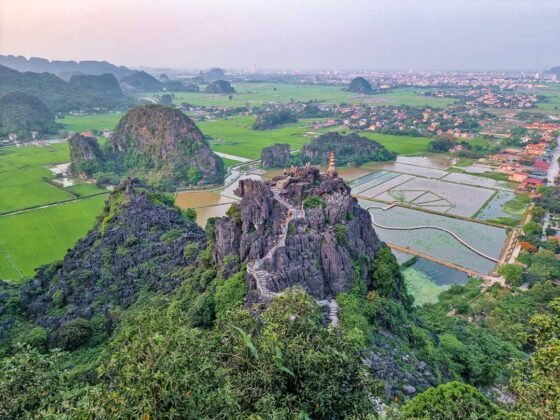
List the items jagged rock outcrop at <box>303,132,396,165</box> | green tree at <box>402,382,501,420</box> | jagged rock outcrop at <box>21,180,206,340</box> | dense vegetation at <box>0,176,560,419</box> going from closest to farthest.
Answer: dense vegetation at <box>0,176,560,419</box>, green tree at <box>402,382,501,420</box>, jagged rock outcrop at <box>21,180,206,340</box>, jagged rock outcrop at <box>303,132,396,165</box>

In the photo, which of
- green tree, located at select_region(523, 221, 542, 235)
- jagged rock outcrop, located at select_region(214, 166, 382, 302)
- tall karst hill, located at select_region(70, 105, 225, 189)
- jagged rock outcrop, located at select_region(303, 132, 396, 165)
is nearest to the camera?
jagged rock outcrop, located at select_region(214, 166, 382, 302)

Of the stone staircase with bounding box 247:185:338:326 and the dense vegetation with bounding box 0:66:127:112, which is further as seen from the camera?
the dense vegetation with bounding box 0:66:127:112

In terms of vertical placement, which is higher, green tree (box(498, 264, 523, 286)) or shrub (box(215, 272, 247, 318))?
shrub (box(215, 272, 247, 318))

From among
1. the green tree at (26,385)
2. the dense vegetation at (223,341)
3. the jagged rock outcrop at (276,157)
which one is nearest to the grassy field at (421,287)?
the dense vegetation at (223,341)

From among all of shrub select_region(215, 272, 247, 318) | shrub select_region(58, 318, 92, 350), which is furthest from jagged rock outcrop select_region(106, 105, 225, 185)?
shrub select_region(215, 272, 247, 318)

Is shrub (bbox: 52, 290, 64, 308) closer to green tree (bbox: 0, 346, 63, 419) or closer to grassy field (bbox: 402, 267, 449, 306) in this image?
green tree (bbox: 0, 346, 63, 419)

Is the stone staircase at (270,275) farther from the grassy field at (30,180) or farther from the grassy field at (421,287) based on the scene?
the grassy field at (30,180)

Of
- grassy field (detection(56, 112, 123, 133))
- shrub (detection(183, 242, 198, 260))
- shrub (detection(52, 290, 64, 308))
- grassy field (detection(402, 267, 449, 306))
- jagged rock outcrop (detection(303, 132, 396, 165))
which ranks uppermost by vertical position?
grassy field (detection(56, 112, 123, 133))

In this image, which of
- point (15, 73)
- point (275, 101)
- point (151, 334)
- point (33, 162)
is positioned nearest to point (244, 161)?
point (33, 162)

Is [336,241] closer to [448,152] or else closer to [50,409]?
[50,409]
